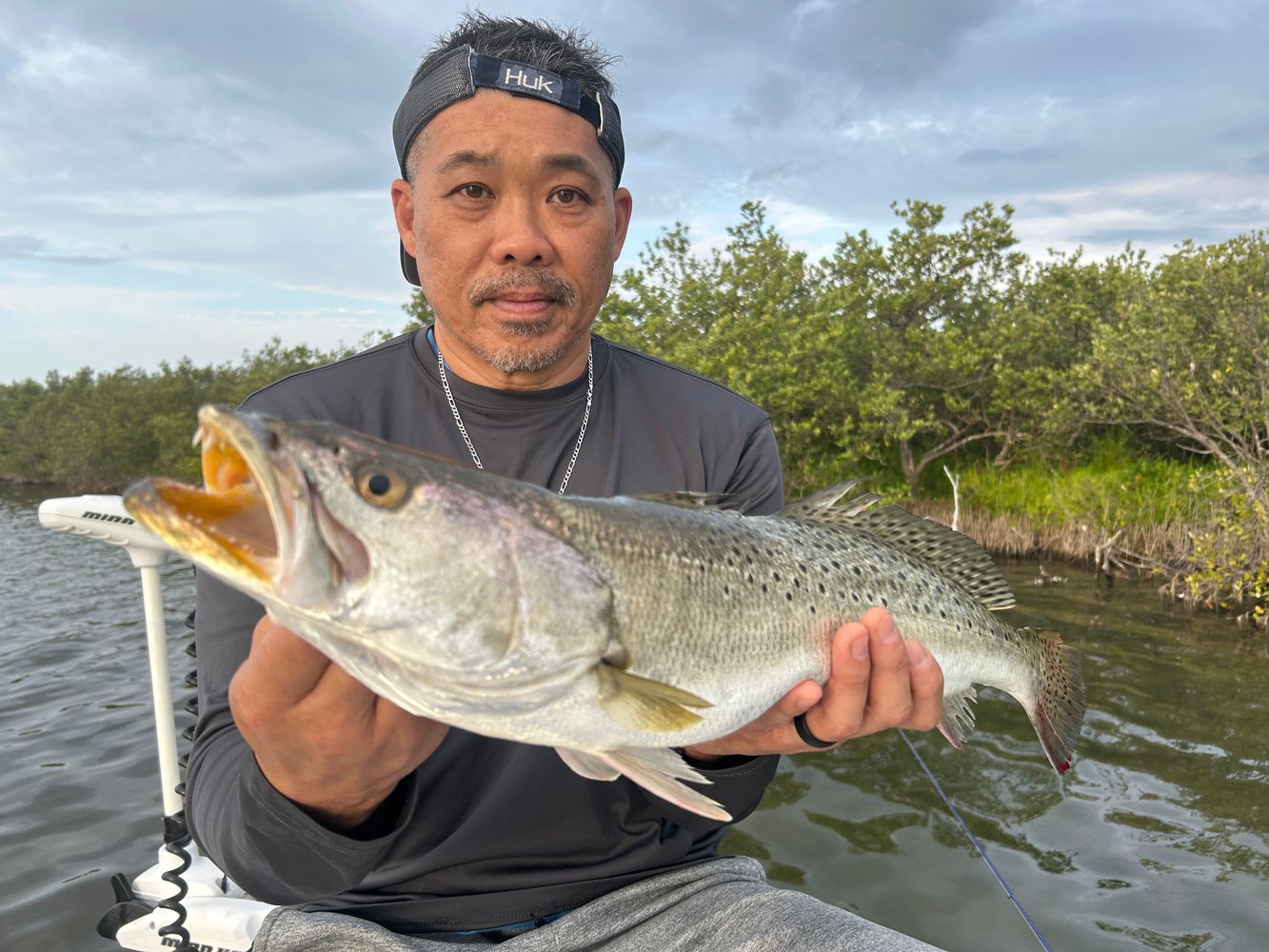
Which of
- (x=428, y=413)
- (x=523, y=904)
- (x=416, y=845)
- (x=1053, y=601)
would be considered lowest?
(x=1053, y=601)

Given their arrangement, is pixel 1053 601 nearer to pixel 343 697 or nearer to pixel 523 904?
pixel 523 904

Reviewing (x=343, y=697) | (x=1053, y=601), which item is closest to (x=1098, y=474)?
(x=1053, y=601)

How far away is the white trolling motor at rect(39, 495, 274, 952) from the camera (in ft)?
10.7

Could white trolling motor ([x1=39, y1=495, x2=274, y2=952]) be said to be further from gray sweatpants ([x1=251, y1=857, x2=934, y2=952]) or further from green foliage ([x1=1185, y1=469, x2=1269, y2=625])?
green foliage ([x1=1185, y1=469, x2=1269, y2=625])

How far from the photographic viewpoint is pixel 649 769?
1.89 m

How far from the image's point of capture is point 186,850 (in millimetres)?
3717

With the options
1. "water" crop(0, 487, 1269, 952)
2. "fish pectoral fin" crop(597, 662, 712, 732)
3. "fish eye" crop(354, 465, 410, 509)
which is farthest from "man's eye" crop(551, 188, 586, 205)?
"water" crop(0, 487, 1269, 952)

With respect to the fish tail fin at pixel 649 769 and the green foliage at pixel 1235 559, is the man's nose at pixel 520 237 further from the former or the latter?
the green foliage at pixel 1235 559

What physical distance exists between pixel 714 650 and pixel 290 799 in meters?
1.09

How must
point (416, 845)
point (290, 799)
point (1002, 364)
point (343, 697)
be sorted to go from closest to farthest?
point (343, 697) < point (290, 799) < point (416, 845) < point (1002, 364)

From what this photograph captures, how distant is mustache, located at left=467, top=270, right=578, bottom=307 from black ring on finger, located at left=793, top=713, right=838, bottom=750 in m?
1.66

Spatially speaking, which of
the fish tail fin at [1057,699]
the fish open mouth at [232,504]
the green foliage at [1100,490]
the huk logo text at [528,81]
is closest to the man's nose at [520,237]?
the huk logo text at [528,81]

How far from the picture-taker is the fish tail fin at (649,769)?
1.84m

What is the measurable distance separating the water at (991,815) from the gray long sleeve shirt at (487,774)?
134 inches
